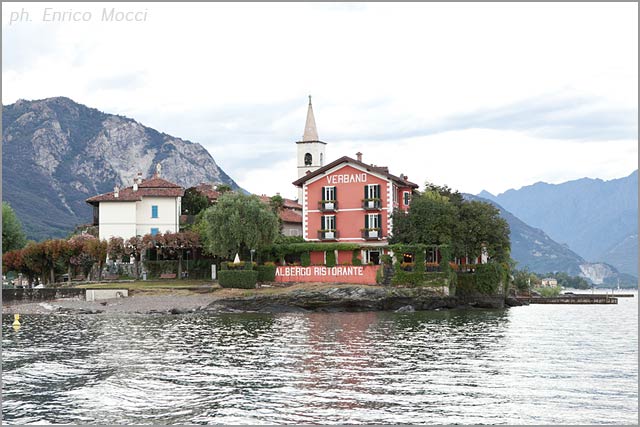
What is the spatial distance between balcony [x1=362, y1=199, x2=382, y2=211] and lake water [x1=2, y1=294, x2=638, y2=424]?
30928mm

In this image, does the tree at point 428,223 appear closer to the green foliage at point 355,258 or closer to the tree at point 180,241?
the green foliage at point 355,258

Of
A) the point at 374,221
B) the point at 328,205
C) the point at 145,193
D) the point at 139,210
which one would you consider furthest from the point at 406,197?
the point at 139,210

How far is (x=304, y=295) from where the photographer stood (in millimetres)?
69125

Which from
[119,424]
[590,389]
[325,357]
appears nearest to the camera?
[119,424]

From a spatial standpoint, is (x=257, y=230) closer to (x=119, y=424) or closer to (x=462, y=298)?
(x=462, y=298)

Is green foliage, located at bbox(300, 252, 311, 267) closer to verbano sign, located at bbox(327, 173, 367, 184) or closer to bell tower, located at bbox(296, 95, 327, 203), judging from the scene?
verbano sign, located at bbox(327, 173, 367, 184)

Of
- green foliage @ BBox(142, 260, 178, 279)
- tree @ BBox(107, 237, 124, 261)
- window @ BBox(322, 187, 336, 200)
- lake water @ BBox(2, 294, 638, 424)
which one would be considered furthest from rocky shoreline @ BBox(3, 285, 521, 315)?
window @ BBox(322, 187, 336, 200)

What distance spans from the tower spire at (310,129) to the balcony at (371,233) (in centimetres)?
3875

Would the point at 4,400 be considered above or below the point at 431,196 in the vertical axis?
below

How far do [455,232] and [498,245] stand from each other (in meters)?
5.30

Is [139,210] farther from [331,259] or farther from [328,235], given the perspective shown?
[331,259]

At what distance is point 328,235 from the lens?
84688mm

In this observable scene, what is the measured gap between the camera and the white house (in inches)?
3403

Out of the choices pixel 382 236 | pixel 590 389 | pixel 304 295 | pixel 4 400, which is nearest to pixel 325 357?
pixel 590 389
